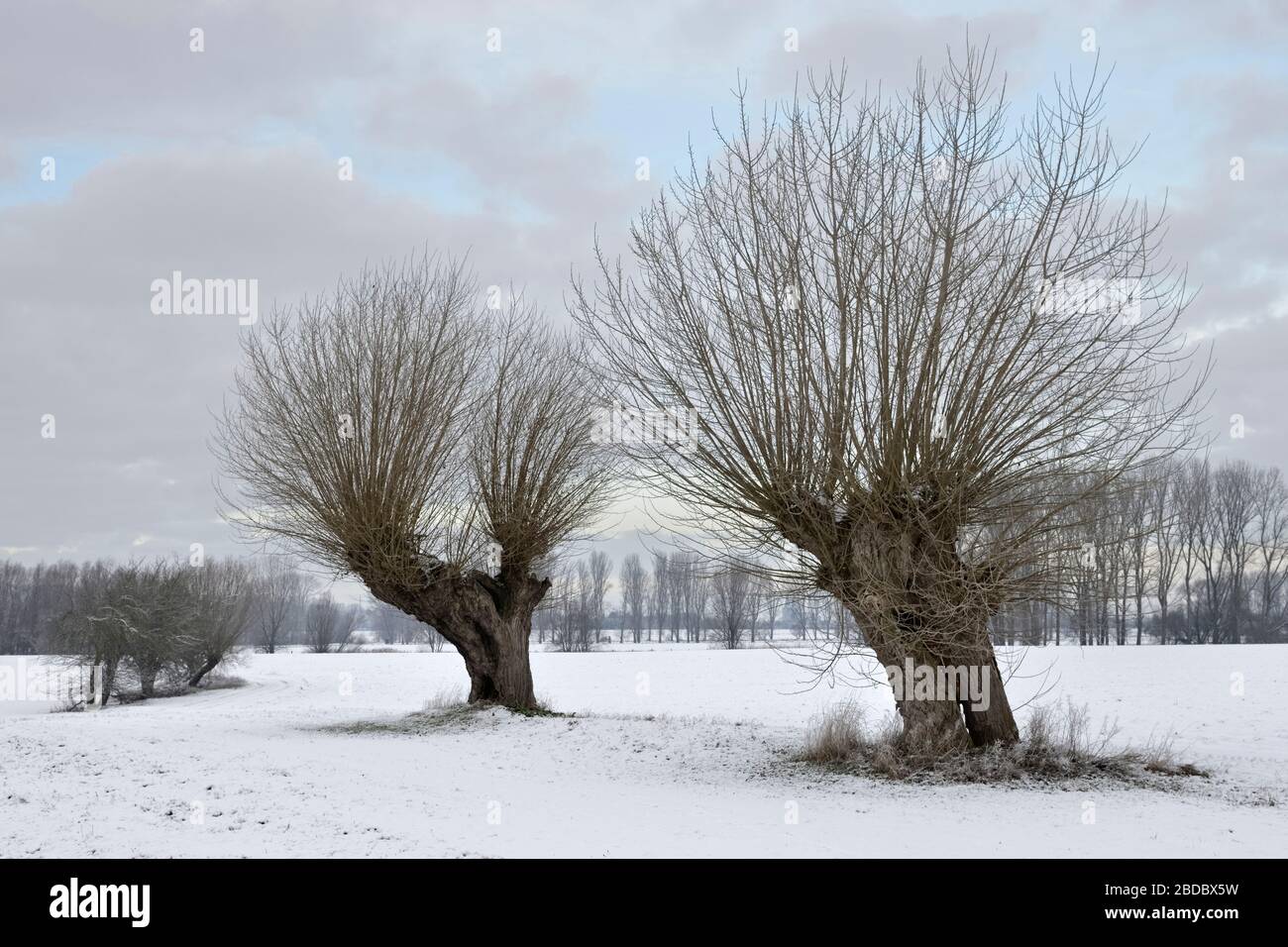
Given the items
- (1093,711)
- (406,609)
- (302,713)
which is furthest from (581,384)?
(1093,711)

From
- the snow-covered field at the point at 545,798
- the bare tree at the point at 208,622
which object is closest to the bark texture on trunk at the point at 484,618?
the snow-covered field at the point at 545,798

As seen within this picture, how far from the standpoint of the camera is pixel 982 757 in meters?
10.8

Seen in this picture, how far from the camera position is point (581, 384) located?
62.1 feet

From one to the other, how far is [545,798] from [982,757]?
519 centimetres

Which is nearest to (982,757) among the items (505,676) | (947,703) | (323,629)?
(947,703)

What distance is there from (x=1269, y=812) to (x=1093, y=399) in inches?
179

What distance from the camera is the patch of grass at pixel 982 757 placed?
10469 millimetres

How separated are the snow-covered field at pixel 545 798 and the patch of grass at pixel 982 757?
1.49ft

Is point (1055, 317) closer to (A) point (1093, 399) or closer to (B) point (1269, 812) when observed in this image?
(A) point (1093, 399)

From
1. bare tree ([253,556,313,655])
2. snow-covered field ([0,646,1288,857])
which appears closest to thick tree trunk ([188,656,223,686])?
bare tree ([253,556,313,655])

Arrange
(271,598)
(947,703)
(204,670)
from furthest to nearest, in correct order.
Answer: (271,598)
(204,670)
(947,703)

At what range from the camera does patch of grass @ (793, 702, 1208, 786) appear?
10.5 m

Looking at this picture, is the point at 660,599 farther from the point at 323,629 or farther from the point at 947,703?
the point at 947,703
